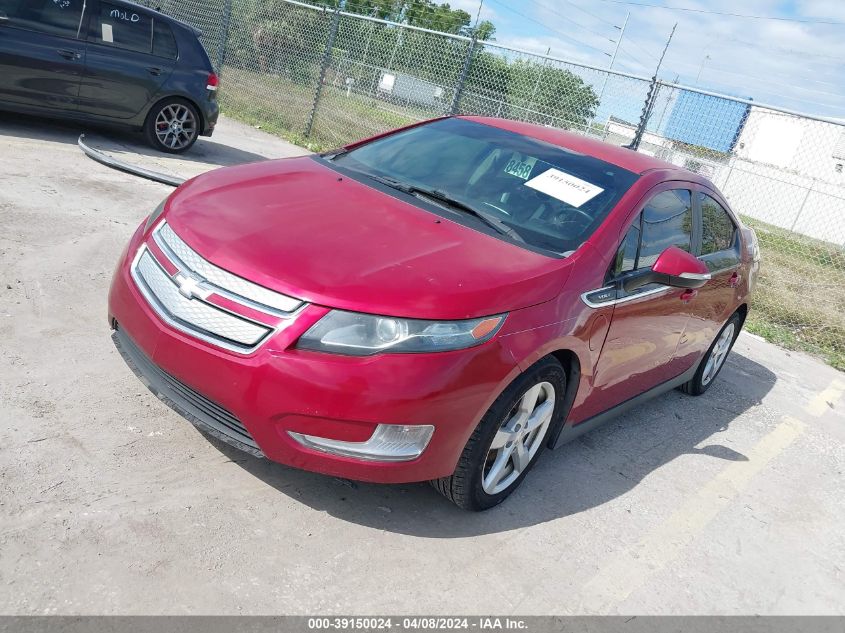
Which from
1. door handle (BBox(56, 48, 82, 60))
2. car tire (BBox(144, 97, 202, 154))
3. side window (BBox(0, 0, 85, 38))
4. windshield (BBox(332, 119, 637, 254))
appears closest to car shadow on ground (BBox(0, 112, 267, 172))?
car tire (BBox(144, 97, 202, 154))

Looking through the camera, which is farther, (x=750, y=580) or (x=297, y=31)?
(x=297, y=31)

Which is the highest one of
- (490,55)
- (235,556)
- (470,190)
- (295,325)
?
(490,55)

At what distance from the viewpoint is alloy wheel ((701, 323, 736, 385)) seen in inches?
215

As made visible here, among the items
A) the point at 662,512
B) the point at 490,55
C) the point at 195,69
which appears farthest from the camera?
the point at 490,55

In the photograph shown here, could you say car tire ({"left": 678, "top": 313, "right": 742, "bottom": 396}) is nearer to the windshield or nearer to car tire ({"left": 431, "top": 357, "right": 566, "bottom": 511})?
the windshield

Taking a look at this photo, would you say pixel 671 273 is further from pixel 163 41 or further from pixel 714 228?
pixel 163 41

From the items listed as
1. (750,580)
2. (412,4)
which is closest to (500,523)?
(750,580)

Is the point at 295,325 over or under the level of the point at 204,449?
over

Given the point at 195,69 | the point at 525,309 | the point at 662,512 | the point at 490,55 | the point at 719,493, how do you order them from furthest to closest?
the point at 490,55, the point at 195,69, the point at 719,493, the point at 662,512, the point at 525,309

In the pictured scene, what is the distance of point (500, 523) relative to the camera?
330cm

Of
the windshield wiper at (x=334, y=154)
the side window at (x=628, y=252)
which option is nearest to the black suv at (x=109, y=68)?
the windshield wiper at (x=334, y=154)

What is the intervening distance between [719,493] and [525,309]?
2019 mm

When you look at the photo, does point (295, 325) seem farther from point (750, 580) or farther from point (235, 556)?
point (750, 580)

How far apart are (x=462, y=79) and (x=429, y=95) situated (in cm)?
90
